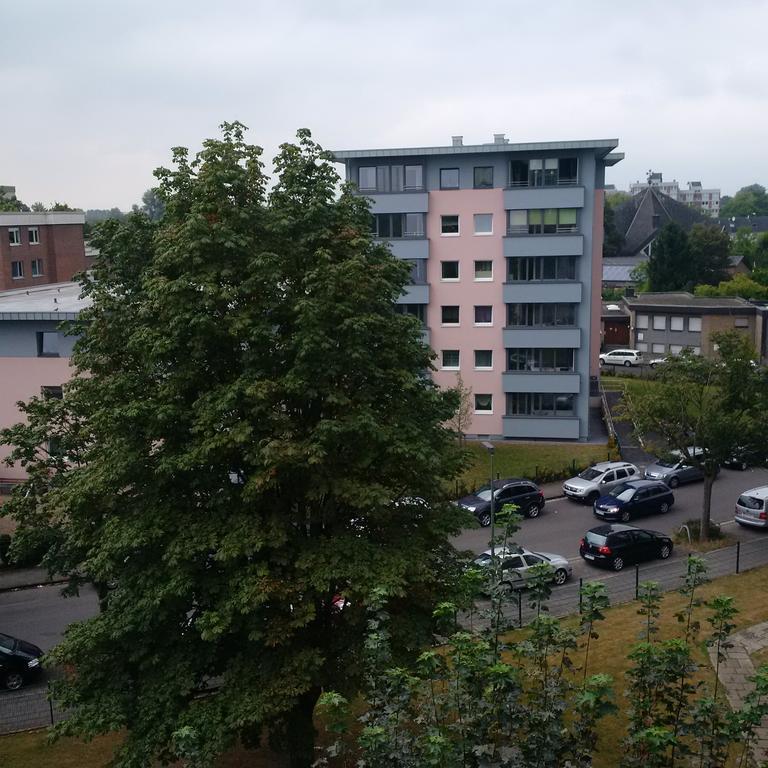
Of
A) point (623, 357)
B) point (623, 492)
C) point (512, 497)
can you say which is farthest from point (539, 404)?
point (623, 357)

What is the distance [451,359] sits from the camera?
1815 inches

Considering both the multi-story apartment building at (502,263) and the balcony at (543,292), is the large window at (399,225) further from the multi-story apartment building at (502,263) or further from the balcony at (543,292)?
the balcony at (543,292)

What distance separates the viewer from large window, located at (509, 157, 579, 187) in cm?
4294

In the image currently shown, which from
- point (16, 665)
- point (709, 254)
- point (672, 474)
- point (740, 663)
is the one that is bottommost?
point (16, 665)

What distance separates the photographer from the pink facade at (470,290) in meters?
44.4

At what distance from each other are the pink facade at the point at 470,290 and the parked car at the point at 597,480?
830 centimetres

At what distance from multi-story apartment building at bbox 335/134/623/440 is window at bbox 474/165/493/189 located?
0.05 metres

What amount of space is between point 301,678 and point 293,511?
112 inches

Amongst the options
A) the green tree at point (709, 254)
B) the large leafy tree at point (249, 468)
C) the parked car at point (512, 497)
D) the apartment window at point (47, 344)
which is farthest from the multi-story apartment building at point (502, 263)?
the green tree at point (709, 254)

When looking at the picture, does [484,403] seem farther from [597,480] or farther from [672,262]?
[672,262]

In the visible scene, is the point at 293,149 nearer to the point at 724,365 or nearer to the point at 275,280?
the point at 275,280

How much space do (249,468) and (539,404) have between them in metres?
32.2

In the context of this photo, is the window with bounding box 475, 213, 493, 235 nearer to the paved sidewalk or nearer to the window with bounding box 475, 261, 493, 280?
the window with bounding box 475, 261, 493, 280

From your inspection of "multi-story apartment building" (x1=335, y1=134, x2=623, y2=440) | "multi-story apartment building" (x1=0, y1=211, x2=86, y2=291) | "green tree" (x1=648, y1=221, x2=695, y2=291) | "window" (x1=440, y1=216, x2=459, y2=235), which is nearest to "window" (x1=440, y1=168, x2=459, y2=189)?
"multi-story apartment building" (x1=335, y1=134, x2=623, y2=440)
